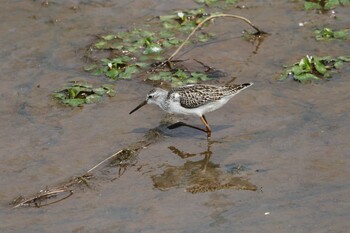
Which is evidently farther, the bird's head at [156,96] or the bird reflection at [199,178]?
the bird's head at [156,96]

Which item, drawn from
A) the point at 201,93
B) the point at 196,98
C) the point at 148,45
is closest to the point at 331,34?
the point at 148,45

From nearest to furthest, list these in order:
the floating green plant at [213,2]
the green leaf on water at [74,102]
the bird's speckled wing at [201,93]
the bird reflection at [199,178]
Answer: the bird reflection at [199,178], the bird's speckled wing at [201,93], the green leaf on water at [74,102], the floating green plant at [213,2]

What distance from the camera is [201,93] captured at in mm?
11625

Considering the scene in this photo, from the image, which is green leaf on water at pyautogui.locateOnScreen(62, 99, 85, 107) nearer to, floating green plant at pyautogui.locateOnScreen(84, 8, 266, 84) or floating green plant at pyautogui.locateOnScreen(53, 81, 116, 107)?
floating green plant at pyautogui.locateOnScreen(53, 81, 116, 107)

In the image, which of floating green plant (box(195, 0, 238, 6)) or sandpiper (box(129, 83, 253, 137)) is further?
floating green plant (box(195, 0, 238, 6))

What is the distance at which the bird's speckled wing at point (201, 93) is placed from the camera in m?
11.5

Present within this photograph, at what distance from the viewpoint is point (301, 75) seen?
510 inches

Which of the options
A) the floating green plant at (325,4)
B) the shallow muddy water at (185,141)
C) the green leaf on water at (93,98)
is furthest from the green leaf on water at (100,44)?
the floating green plant at (325,4)

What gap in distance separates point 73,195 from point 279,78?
4460 mm

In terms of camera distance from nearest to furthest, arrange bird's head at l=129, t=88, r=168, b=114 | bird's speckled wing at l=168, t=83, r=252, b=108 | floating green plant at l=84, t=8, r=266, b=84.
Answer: bird's speckled wing at l=168, t=83, r=252, b=108, bird's head at l=129, t=88, r=168, b=114, floating green plant at l=84, t=8, r=266, b=84

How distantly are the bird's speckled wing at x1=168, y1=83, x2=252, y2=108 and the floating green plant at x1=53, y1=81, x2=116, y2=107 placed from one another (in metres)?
1.46

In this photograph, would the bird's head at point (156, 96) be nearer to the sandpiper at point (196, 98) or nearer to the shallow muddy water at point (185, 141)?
the sandpiper at point (196, 98)

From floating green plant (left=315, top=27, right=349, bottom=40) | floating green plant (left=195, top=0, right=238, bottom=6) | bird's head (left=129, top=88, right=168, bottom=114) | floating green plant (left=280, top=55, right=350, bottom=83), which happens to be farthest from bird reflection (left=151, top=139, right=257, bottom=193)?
floating green plant (left=195, top=0, right=238, bottom=6)

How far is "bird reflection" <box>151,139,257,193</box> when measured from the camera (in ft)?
33.9
